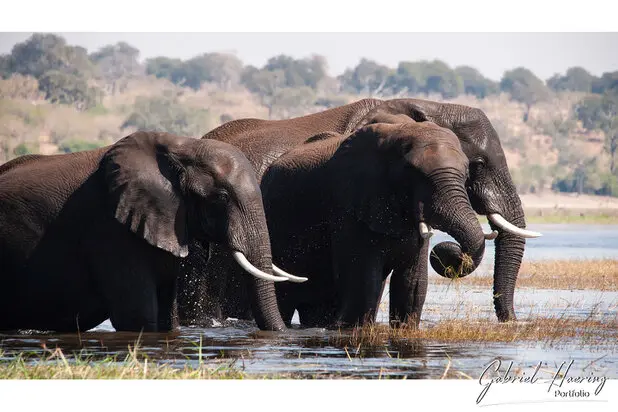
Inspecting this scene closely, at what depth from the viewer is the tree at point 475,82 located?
43.4m

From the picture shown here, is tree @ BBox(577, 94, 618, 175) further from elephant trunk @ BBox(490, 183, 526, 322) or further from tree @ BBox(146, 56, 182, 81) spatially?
tree @ BBox(146, 56, 182, 81)

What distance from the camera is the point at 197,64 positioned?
38156 millimetres

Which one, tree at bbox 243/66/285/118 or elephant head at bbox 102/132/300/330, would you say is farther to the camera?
tree at bbox 243/66/285/118

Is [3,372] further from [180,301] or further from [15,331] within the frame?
[180,301]

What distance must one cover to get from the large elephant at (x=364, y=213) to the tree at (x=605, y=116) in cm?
1041

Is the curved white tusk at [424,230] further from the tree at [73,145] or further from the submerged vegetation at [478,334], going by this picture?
the tree at [73,145]

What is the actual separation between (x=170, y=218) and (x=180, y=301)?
1.87m

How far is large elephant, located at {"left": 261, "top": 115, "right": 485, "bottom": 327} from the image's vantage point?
12.3 metres

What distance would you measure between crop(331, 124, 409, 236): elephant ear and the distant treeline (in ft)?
12.0

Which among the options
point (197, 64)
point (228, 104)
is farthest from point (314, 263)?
point (228, 104)

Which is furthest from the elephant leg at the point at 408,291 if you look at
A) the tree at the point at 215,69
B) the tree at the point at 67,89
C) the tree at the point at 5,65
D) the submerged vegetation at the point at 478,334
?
the tree at the point at 215,69

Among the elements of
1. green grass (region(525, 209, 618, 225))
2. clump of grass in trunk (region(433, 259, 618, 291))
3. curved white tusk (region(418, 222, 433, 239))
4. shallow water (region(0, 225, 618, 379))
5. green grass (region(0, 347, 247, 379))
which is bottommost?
→ green grass (region(525, 209, 618, 225))

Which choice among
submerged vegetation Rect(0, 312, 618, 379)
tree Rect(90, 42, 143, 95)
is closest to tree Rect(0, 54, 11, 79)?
submerged vegetation Rect(0, 312, 618, 379)

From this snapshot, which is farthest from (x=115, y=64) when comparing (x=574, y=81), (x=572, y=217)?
(x=572, y=217)
